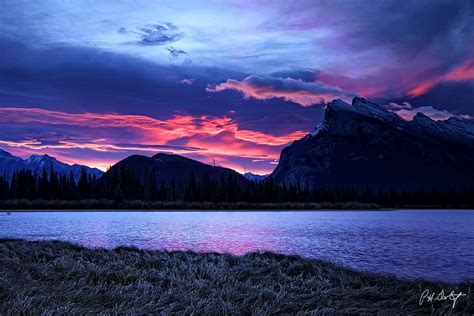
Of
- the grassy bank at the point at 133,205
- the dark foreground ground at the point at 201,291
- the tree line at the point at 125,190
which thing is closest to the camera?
the dark foreground ground at the point at 201,291

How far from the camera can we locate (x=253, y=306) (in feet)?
29.5

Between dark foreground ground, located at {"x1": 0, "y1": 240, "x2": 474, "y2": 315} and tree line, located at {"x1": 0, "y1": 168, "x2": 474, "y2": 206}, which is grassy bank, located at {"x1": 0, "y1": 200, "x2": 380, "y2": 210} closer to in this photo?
tree line, located at {"x1": 0, "y1": 168, "x2": 474, "y2": 206}

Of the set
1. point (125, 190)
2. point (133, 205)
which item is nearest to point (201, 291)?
point (133, 205)

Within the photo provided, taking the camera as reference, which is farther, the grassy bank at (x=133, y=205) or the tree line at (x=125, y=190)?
the tree line at (x=125, y=190)

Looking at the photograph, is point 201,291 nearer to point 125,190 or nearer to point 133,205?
point 133,205

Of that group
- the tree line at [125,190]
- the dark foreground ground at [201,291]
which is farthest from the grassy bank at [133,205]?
the dark foreground ground at [201,291]

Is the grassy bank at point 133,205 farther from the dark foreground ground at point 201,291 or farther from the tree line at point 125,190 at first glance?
the dark foreground ground at point 201,291

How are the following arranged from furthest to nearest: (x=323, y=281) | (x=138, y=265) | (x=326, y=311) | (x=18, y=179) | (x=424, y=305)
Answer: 1. (x=18, y=179)
2. (x=138, y=265)
3. (x=323, y=281)
4. (x=424, y=305)
5. (x=326, y=311)

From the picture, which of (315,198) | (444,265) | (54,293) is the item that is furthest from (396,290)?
(315,198)

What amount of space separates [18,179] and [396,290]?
151 metres

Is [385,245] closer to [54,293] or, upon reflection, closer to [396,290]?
[396,290]

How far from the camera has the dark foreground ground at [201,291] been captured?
28.2 ft

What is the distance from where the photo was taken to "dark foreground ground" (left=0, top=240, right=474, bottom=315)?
28.2 feet

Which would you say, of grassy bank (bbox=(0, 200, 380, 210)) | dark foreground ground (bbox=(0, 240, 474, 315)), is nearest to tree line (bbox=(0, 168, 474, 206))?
grassy bank (bbox=(0, 200, 380, 210))
